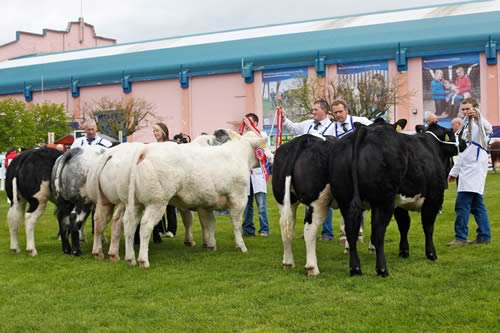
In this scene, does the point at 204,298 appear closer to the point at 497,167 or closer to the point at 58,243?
the point at 58,243

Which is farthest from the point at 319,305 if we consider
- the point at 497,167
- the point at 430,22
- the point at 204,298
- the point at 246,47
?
the point at 246,47

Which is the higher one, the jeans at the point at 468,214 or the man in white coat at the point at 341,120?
the man in white coat at the point at 341,120

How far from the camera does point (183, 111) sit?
4947cm

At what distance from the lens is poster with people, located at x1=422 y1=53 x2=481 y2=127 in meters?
40.0

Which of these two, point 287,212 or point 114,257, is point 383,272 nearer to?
point 287,212

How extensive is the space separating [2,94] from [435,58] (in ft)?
118

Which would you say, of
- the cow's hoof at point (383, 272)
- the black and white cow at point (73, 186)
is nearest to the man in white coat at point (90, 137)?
the black and white cow at point (73, 186)

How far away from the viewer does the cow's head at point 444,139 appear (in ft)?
30.6

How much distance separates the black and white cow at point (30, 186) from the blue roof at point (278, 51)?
33.7 meters

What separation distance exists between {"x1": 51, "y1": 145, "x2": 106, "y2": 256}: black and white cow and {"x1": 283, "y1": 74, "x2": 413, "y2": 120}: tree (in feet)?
102

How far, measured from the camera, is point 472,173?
32.4 ft

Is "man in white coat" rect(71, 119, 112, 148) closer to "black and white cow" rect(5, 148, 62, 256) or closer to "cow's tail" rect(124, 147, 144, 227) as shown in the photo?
"black and white cow" rect(5, 148, 62, 256)

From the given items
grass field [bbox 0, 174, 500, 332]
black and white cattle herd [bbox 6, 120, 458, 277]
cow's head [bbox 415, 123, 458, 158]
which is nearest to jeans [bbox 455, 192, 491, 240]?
grass field [bbox 0, 174, 500, 332]

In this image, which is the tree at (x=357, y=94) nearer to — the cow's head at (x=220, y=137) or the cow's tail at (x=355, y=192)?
the cow's head at (x=220, y=137)
